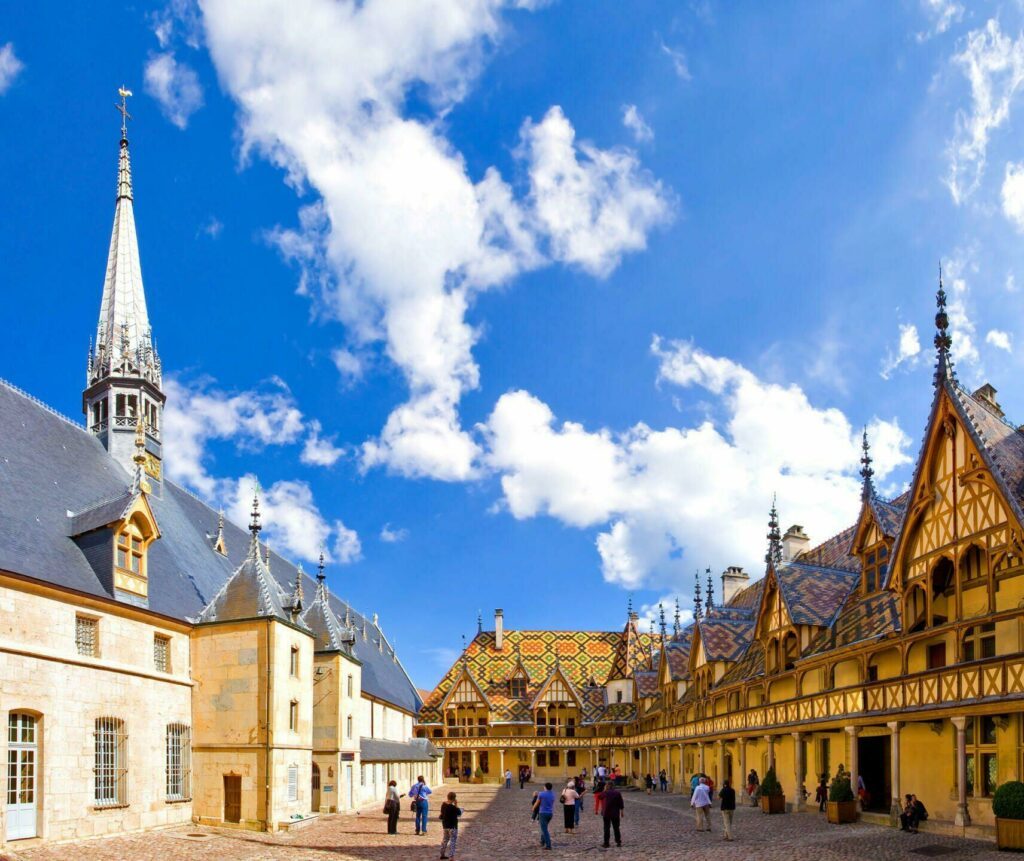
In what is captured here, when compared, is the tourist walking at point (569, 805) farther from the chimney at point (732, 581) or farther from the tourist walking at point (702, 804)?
the chimney at point (732, 581)

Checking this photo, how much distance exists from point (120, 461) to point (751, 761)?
26979 millimetres

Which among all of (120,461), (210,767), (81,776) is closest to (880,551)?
(210,767)

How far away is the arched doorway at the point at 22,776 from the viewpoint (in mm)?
18797

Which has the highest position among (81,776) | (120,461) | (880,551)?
(120,461)

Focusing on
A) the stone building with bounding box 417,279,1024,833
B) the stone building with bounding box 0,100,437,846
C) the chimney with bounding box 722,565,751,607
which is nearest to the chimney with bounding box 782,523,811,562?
the stone building with bounding box 417,279,1024,833

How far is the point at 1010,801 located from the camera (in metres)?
17.5

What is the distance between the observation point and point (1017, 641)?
758 inches

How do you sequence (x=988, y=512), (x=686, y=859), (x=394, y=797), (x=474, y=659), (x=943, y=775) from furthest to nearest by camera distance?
(x=474, y=659)
(x=394, y=797)
(x=943, y=775)
(x=988, y=512)
(x=686, y=859)

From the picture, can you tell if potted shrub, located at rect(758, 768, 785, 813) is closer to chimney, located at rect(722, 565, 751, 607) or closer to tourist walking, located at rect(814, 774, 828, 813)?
tourist walking, located at rect(814, 774, 828, 813)

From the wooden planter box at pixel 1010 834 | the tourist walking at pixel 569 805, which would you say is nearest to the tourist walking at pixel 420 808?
the tourist walking at pixel 569 805

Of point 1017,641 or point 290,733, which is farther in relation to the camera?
point 290,733

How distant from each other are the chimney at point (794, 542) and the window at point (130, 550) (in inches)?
1326

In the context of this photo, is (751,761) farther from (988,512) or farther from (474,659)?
(474,659)

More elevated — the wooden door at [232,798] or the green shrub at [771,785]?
the wooden door at [232,798]
